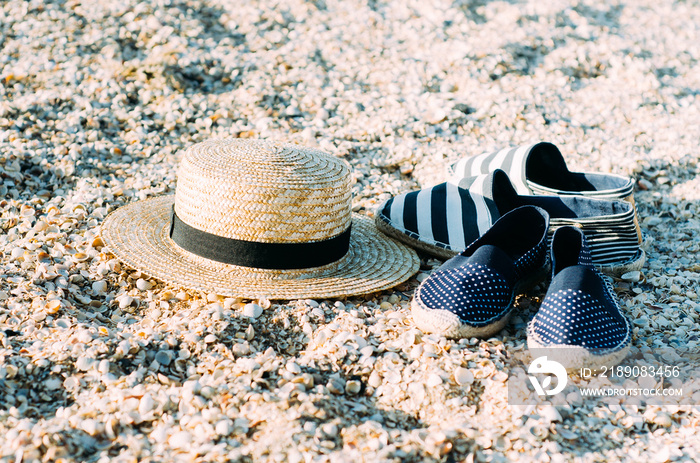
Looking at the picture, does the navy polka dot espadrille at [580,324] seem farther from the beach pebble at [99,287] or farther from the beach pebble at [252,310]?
the beach pebble at [99,287]

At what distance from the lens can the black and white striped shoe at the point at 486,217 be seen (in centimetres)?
314

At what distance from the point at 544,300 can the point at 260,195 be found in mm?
1230

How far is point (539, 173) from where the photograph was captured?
3.68m

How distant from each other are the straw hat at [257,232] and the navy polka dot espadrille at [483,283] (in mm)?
312

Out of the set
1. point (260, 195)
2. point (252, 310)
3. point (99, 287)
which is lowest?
point (99, 287)

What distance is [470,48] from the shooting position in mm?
5867

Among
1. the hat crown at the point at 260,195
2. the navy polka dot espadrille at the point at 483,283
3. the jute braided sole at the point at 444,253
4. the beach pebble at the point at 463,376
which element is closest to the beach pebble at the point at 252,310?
the hat crown at the point at 260,195

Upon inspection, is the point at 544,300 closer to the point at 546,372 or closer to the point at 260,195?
the point at 546,372

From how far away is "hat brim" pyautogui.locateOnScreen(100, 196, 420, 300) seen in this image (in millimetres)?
2648

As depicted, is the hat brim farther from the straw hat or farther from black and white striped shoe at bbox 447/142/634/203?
black and white striped shoe at bbox 447/142/634/203

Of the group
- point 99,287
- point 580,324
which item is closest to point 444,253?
point 580,324

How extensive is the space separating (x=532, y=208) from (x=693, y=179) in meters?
2.15

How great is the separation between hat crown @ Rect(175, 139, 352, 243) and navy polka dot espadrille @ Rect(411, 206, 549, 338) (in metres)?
0.56

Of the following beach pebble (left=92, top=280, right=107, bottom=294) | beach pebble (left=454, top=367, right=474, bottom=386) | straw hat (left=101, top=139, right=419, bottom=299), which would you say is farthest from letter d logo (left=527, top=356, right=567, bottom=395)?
beach pebble (left=92, top=280, right=107, bottom=294)
